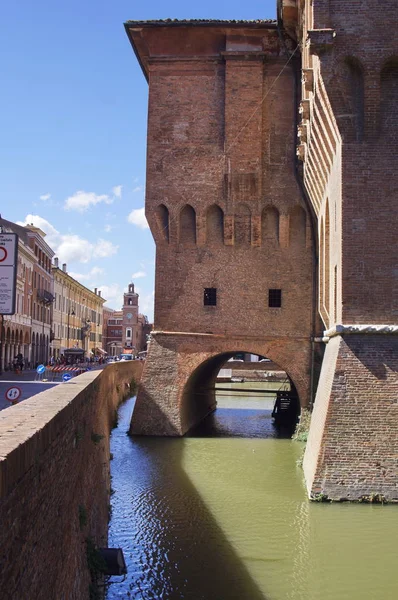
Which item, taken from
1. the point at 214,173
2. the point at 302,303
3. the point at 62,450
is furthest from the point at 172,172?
the point at 62,450

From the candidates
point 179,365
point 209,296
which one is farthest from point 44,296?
point 179,365

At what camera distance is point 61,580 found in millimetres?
6492

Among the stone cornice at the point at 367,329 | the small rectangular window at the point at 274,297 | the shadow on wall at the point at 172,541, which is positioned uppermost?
the small rectangular window at the point at 274,297

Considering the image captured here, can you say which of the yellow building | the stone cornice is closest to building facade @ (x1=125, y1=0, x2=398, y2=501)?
the stone cornice

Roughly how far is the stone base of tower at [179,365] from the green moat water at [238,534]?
256 cm

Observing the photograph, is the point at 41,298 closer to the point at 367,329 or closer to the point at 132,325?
the point at 367,329

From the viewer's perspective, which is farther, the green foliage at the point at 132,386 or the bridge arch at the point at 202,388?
the green foliage at the point at 132,386

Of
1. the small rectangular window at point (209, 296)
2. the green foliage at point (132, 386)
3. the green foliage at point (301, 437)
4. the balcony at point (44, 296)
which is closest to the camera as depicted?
the green foliage at point (301, 437)

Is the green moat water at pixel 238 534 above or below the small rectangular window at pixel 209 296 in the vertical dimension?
below

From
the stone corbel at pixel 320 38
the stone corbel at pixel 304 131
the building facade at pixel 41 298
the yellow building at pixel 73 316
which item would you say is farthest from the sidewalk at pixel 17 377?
the stone corbel at pixel 320 38

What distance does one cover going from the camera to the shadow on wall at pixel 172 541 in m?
9.81

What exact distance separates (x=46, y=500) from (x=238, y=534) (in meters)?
7.18

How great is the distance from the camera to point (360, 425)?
14508 mm

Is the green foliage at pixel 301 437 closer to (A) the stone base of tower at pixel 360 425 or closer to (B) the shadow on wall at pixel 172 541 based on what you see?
(B) the shadow on wall at pixel 172 541
